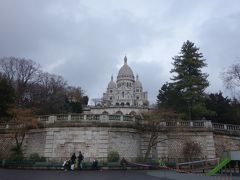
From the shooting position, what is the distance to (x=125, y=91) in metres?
123

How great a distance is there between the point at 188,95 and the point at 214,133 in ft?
33.3

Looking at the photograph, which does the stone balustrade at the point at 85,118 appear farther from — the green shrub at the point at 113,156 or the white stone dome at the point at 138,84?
the white stone dome at the point at 138,84

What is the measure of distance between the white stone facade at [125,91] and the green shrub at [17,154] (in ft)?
300

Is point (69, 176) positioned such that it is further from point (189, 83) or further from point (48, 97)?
point (48, 97)

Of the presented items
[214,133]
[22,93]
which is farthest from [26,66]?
[214,133]

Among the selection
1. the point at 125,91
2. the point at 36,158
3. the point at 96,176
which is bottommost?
the point at 96,176

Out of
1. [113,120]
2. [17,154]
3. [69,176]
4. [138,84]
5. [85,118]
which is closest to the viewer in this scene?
[69,176]

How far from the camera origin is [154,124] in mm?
28922

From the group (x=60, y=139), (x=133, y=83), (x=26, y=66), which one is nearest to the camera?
(x=60, y=139)

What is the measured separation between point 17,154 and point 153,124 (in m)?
13.4

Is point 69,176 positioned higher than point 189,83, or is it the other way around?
point 189,83

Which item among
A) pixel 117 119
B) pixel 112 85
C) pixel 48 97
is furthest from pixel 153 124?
pixel 112 85

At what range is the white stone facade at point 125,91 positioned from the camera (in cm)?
12144

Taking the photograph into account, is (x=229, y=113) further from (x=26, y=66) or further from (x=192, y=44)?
(x=26, y=66)
